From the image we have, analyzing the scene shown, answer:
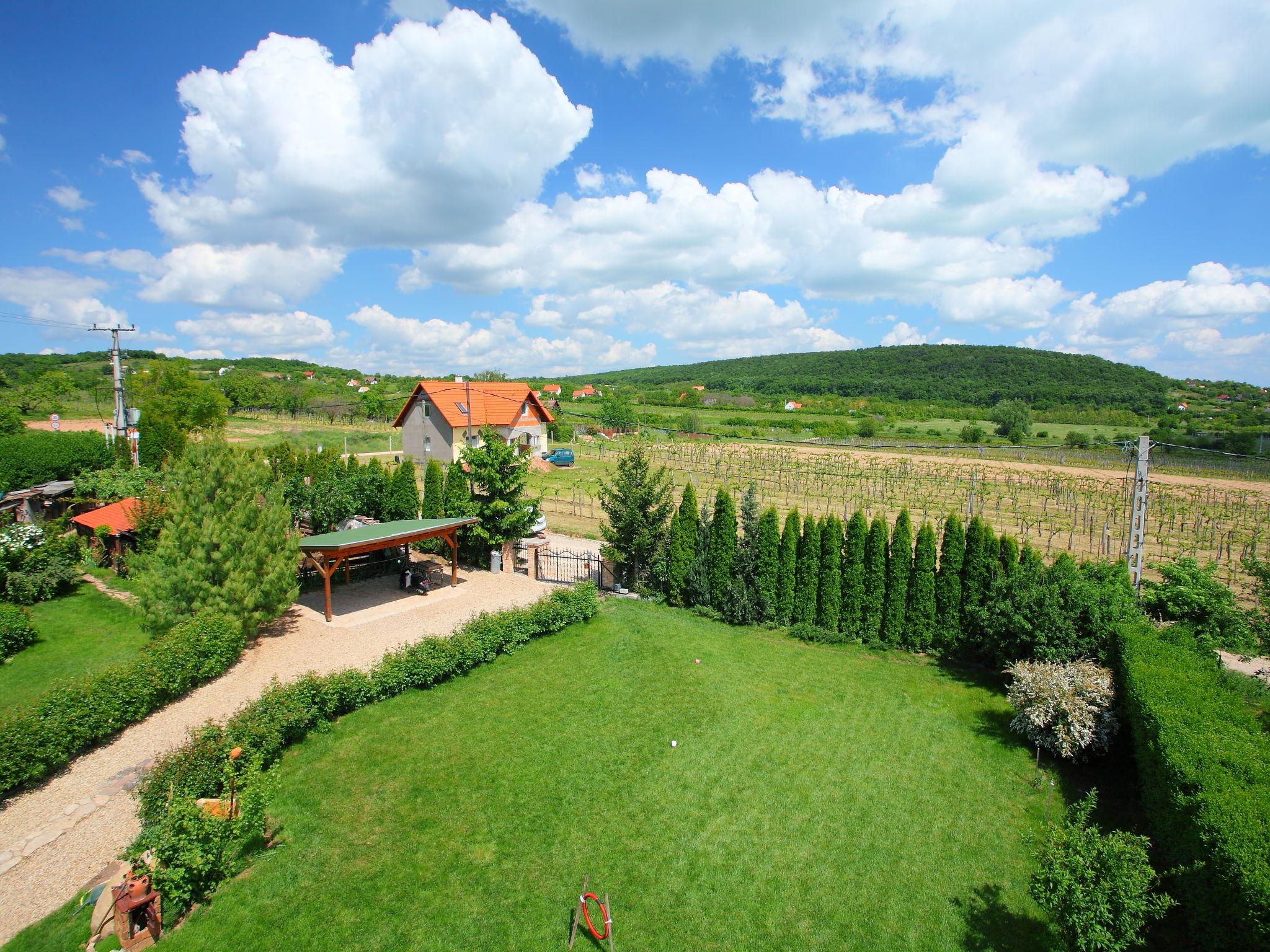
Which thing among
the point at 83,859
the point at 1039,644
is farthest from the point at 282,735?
the point at 1039,644

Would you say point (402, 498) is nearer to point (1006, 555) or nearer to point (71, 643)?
point (71, 643)

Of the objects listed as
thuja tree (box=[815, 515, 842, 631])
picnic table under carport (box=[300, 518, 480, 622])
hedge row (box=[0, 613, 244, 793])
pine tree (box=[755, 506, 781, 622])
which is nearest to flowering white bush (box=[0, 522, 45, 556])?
picnic table under carport (box=[300, 518, 480, 622])

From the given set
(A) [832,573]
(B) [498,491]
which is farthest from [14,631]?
(A) [832,573]

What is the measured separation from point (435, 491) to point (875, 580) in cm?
1566

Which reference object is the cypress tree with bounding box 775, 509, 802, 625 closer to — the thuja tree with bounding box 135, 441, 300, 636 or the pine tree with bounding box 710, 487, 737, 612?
the pine tree with bounding box 710, 487, 737, 612

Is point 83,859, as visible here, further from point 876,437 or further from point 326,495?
point 876,437

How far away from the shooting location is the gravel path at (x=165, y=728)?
765cm

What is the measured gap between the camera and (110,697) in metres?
10.5

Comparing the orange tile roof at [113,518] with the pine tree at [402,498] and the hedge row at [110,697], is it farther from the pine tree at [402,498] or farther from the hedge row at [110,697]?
the hedge row at [110,697]

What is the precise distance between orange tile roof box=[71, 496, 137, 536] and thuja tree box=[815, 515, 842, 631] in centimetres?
2116

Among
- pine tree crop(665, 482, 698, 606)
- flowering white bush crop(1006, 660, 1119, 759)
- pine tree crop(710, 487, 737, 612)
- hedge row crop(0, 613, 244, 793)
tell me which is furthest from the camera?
pine tree crop(665, 482, 698, 606)

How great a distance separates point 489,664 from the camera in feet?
45.0

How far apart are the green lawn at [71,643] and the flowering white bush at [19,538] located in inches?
64.1

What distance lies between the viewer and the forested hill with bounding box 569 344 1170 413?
8806 cm
